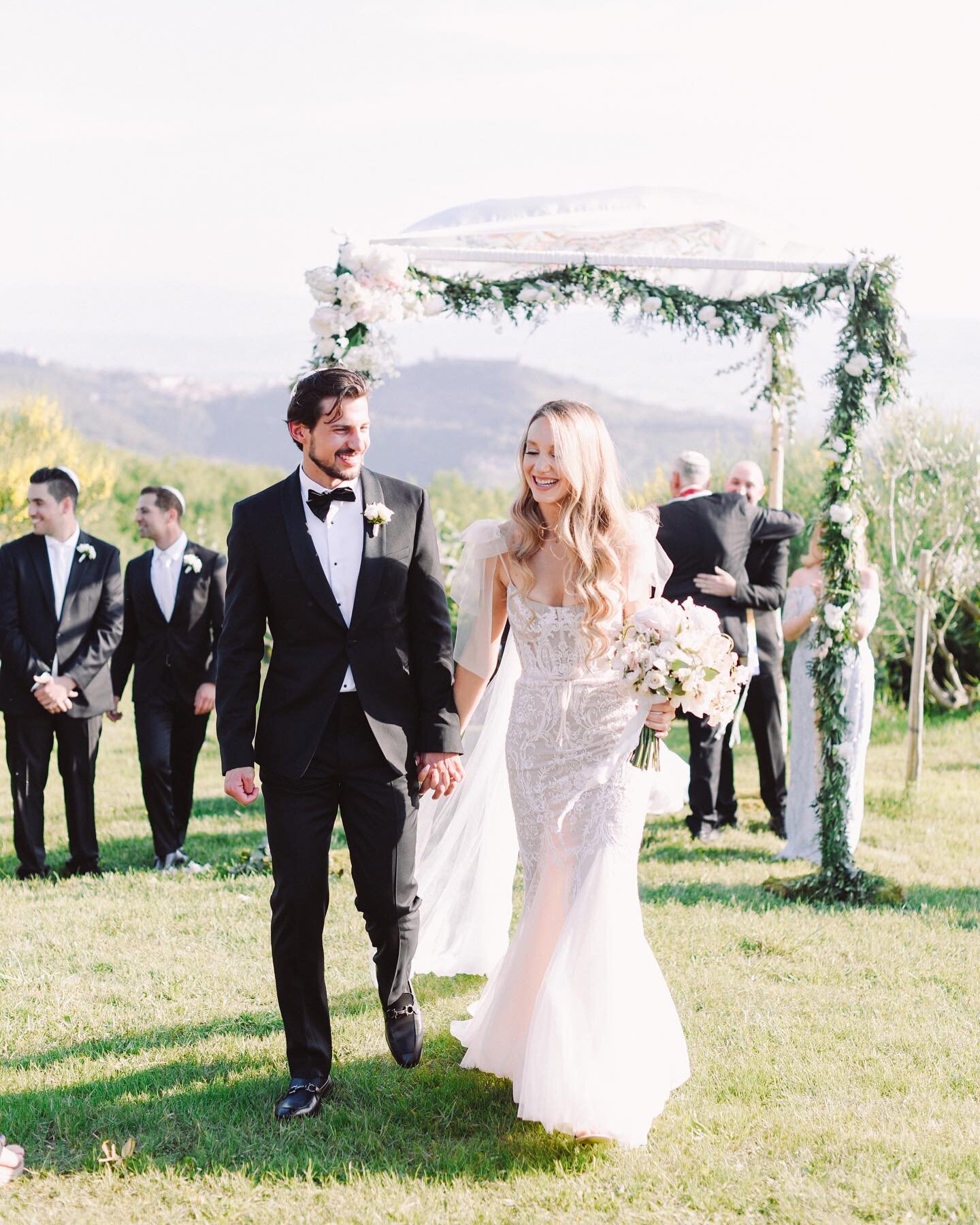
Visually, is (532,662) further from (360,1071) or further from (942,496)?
(942,496)

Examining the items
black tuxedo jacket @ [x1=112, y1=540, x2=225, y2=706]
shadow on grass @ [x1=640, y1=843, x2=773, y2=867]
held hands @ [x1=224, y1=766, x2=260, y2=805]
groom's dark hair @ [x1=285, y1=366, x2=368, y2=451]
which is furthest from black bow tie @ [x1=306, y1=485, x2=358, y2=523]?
shadow on grass @ [x1=640, y1=843, x2=773, y2=867]

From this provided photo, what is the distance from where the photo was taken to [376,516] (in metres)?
4.17

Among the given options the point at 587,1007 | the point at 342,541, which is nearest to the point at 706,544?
the point at 342,541

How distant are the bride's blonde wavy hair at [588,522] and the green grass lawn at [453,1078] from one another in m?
1.48

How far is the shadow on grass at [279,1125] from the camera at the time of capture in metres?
3.93

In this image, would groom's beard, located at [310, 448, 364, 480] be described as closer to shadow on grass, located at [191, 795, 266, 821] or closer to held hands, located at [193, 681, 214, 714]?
held hands, located at [193, 681, 214, 714]

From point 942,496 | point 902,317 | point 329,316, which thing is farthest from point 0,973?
point 942,496

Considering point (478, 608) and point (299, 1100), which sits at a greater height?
point (478, 608)

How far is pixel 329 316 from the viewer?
7.13m

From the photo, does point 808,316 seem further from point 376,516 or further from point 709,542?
point 376,516

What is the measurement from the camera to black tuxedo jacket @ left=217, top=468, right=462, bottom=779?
4160 millimetres

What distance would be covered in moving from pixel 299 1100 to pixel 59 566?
4837 millimetres

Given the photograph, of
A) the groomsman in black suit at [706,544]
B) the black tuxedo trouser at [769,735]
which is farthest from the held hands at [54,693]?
the black tuxedo trouser at [769,735]

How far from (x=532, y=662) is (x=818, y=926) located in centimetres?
309
